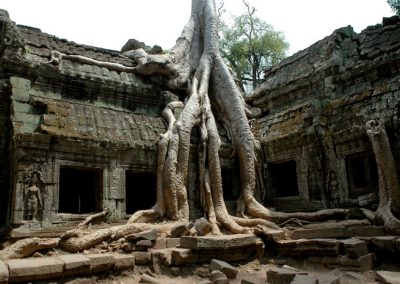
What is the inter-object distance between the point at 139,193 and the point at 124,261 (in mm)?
3673

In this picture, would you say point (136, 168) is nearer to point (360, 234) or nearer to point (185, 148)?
point (185, 148)

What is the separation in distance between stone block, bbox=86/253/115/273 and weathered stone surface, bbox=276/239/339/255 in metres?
2.96

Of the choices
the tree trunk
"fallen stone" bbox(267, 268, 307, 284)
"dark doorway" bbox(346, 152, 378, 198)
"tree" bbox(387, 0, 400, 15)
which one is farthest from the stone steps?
"tree" bbox(387, 0, 400, 15)

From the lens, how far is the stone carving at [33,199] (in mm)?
6086

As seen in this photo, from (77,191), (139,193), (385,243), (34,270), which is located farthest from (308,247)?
(77,191)

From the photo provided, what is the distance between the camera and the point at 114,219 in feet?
22.7

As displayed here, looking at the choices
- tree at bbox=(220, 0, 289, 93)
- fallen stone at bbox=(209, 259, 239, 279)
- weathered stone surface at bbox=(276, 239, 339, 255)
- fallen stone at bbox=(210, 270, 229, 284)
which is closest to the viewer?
fallen stone at bbox=(210, 270, 229, 284)

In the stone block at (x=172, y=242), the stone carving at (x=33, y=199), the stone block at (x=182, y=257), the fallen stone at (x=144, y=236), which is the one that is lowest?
the stone block at (x=182, y=257)

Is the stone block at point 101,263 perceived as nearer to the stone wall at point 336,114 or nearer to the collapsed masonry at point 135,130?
the collapsed masonry at point 135,130

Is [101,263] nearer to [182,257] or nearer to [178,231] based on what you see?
[182,257]

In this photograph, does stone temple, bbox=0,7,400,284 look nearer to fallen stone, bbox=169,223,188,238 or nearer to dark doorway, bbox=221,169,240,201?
dark doorway, bbox=221,169,240,201

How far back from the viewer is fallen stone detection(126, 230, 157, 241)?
5.75m

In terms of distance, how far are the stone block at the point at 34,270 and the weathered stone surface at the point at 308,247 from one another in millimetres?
3656

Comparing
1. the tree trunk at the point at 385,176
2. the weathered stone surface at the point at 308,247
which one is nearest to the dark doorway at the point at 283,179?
the tree trunk at the point at 385,176
